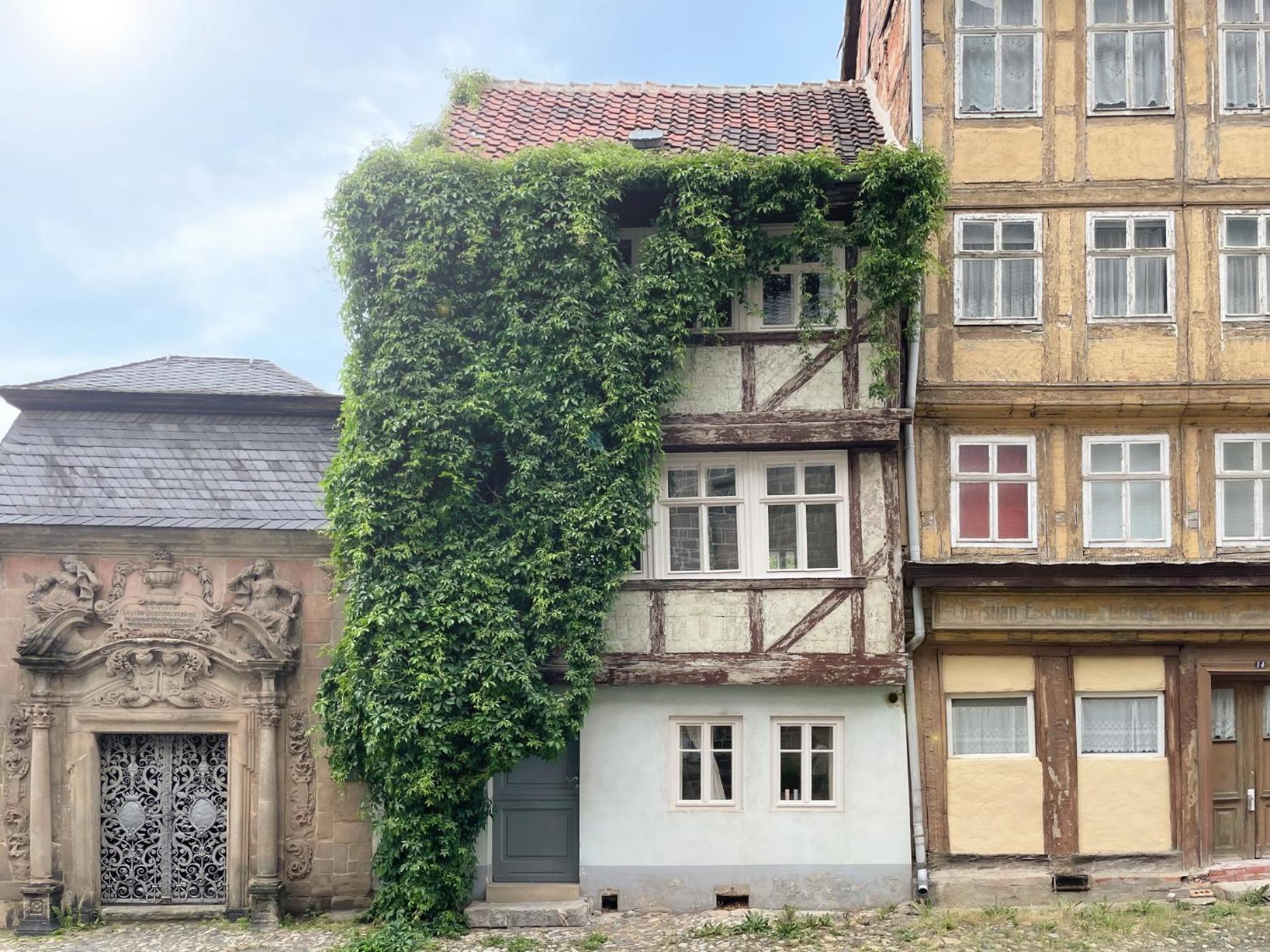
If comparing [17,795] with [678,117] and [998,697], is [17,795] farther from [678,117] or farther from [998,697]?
[678,117]

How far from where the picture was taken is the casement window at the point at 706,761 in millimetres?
11414

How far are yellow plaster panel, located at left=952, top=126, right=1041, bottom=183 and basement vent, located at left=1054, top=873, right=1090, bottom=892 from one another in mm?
7832

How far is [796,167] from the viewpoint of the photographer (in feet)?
35.3

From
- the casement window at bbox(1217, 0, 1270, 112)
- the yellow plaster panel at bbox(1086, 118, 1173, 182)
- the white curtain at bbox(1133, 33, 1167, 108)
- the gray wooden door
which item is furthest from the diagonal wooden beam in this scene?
the casement window at bbox(1217, 0, 1270, 112)

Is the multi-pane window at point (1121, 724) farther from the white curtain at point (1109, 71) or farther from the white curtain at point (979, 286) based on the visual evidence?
the white curtain at point (1109, 71)

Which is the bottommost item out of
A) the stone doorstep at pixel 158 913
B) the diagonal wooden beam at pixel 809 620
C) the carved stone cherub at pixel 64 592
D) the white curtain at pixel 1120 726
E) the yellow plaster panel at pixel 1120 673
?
the stone doorstep at pixel 158 913

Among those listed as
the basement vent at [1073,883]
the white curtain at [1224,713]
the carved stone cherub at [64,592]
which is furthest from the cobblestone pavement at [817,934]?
the carved stone cherub at [64,592]

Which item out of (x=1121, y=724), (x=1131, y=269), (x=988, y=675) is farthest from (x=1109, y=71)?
(x=1121, y=724)

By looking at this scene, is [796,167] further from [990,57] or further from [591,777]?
[591,777]

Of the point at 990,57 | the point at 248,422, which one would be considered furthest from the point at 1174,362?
the point at 248,422

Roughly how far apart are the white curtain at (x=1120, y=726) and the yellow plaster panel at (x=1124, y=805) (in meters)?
0.14

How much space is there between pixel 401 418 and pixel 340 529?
4.40 feet

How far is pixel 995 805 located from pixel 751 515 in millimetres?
4270

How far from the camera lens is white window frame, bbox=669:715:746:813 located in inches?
448
